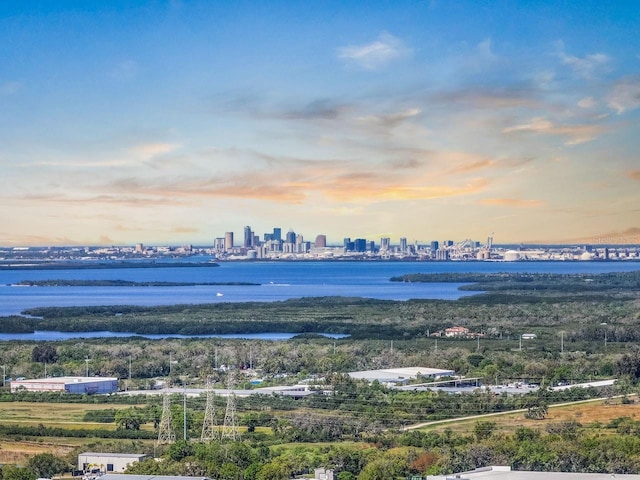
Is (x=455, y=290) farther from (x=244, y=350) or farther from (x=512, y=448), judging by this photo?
(x=512, y=448)

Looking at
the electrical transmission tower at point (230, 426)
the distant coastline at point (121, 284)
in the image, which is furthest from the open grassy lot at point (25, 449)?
the distant coastline at point (121, 284)

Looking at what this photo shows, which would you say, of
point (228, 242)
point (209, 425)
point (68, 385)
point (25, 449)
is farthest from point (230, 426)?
point (228, 242)

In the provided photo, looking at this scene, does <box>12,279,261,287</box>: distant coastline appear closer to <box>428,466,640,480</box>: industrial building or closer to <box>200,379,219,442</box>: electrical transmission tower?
<box>200,379,219,442</box>: electrical transmission tower

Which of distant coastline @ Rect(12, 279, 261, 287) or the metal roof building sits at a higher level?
distant coastline @ Rect(12, 279, 261, 287)

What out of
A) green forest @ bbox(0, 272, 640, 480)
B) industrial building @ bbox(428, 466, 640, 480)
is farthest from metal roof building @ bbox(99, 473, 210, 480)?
industrial building @ bbox(428, 466, 640, 480)

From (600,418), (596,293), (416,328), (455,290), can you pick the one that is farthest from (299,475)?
(455,290)
